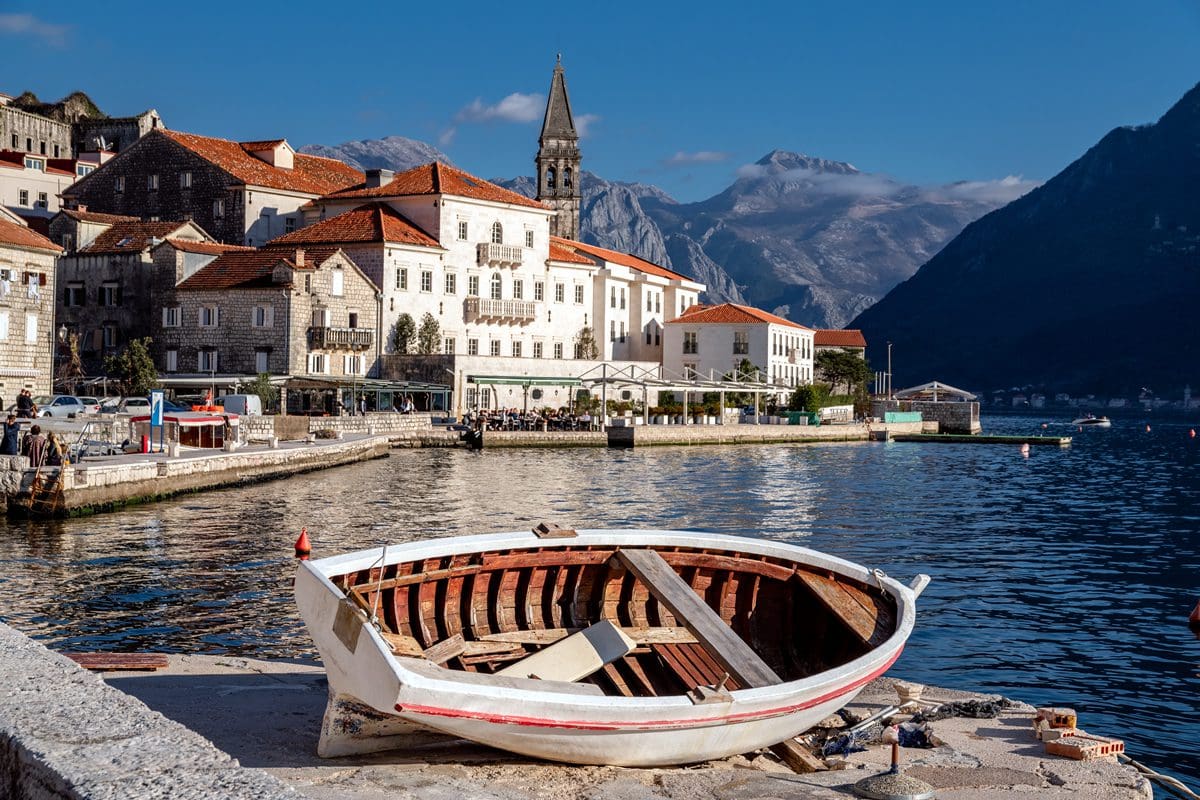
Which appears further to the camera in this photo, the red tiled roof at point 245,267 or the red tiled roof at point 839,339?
the red tiled roof at point 839,339

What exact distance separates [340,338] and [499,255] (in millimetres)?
15200

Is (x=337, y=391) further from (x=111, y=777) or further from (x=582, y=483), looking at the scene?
(x=111, y=777)

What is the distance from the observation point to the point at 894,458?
7144cm

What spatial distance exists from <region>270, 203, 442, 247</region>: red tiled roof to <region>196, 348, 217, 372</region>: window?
28.9 feet

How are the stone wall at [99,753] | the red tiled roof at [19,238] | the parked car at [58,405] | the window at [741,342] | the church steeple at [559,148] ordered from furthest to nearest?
the church steeple at [559,148]
the window at [741,342]
the red tiled roof at [19,238]
the parked car at [58,405]
the stone wall at [99,753]

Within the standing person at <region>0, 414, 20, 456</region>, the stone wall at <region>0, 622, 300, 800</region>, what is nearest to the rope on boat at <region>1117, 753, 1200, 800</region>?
the stone wall at <region>0, 622, 300, 800</region>

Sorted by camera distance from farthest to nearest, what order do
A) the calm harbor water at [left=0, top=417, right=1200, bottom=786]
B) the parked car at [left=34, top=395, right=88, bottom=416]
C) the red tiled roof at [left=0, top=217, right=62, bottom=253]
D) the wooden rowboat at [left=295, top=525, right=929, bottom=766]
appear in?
the red tiled roof at [left=0, top=217, right=62, bottom=253] < the parked car at [left=34, top=395, right=88, bottom=416] < the calm harbor water at [left=0, top=417, right=1200, bottom=786] < the wooden rowboat at [left=295, top=525, right=929, bottom=766]

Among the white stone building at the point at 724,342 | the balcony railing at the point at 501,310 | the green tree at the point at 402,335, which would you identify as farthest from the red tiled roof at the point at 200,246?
the white stone building at the point at 724,342

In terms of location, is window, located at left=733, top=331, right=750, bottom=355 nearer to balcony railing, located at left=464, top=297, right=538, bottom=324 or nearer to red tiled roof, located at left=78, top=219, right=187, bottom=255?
balcony railing, located at left=464, top=297, right=538, bottom=324

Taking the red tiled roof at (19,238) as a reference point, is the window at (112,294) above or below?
below

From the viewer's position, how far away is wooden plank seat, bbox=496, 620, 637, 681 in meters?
11.8

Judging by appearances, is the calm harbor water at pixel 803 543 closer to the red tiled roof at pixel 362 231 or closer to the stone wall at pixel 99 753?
the stone wall at pixel 99 753

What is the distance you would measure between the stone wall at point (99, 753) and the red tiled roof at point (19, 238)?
51.6 metres

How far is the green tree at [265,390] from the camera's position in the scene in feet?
205
